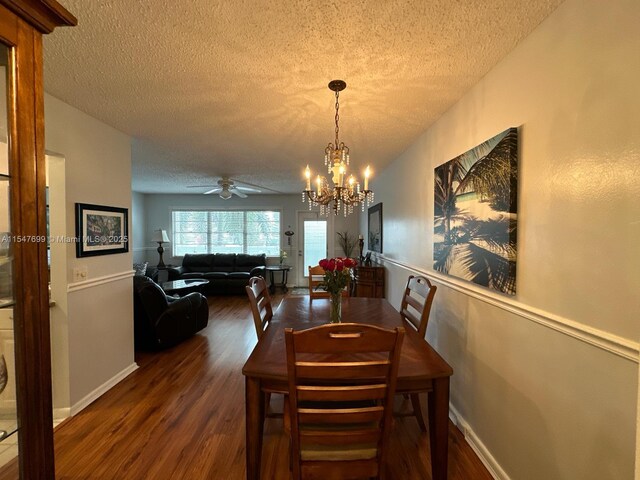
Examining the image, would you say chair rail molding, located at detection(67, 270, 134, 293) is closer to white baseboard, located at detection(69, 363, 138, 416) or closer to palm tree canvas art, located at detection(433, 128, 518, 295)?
white baseboard, located at detection(69, 363, 138, 416)

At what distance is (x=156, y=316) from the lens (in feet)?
11.0

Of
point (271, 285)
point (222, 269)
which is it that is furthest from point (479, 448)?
point (222, 269)

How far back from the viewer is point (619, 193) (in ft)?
3.29

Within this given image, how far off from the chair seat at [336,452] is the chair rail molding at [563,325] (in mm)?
960

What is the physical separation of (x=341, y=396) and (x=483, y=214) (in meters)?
1.35

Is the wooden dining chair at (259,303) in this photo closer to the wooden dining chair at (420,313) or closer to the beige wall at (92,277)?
the wooden dining chair at (420,313)

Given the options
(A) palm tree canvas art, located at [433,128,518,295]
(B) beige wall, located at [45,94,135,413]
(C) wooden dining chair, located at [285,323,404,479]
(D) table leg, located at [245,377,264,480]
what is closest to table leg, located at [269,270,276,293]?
(B) beige wall, located at [45,94,135,413]

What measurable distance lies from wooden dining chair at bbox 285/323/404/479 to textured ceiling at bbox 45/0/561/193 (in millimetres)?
1398

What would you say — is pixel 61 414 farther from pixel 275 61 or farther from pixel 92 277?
pixel 275 61

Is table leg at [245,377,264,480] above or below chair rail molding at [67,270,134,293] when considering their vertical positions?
below

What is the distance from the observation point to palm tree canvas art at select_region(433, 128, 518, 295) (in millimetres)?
1528

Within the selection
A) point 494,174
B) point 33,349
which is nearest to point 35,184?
point 33,349

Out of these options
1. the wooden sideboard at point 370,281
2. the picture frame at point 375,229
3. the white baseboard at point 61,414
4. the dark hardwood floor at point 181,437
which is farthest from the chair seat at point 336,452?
the picture frame at point 375,229

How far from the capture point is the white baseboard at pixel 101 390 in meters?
2.27
